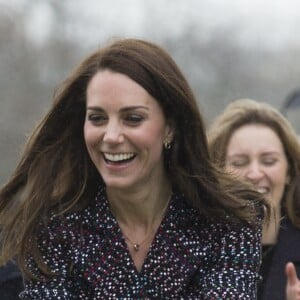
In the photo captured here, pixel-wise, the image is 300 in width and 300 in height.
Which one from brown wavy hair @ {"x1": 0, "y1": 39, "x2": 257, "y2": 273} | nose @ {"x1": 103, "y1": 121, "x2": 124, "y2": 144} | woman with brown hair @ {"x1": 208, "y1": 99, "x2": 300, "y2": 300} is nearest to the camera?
nose @ {"x1": 103, "y1": 121, "x2": 124, "y2": 144}

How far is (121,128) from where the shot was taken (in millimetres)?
2186

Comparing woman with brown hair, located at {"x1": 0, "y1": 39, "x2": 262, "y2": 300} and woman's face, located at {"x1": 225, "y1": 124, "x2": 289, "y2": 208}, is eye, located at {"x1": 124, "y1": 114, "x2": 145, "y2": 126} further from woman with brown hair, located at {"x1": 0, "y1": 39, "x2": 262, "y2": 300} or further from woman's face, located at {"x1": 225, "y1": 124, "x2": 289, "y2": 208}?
woman's face, located at {"x1": 225, "y1": 124, "x2": 289, "y2": 208}

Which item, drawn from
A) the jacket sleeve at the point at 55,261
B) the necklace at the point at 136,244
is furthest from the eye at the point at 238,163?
the jacket sleeve at the point at 55,261

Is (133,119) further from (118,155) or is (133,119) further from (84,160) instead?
(84,160)

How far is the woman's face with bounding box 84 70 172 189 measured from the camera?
86.0 inches

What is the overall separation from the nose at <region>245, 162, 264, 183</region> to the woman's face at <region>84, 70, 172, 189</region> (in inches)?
44.8

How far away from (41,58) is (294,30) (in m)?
3.89

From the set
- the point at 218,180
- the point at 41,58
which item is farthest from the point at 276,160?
the point at 41,58

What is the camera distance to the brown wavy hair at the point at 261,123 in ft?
11.0

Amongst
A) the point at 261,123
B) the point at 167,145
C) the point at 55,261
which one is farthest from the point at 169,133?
the point at 261,123

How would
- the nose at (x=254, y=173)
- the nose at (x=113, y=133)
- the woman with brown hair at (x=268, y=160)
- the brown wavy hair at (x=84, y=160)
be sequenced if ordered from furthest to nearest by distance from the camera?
the nose at (x=254, y=173) < the woman with brown hair at (x=268, y=160) < the brown wavy hair at (x=84, y=160) < the nose at (x=113, y=133)

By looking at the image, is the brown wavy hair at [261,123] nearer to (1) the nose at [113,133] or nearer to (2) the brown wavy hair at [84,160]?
(2) the brown wavy hair at [84,160]

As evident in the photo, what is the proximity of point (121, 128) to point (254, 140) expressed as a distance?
52.8 inches

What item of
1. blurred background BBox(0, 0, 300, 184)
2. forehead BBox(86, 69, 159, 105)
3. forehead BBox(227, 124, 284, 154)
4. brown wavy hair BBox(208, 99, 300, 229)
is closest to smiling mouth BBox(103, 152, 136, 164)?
forehead BBox(86, 69, 159, 105)
